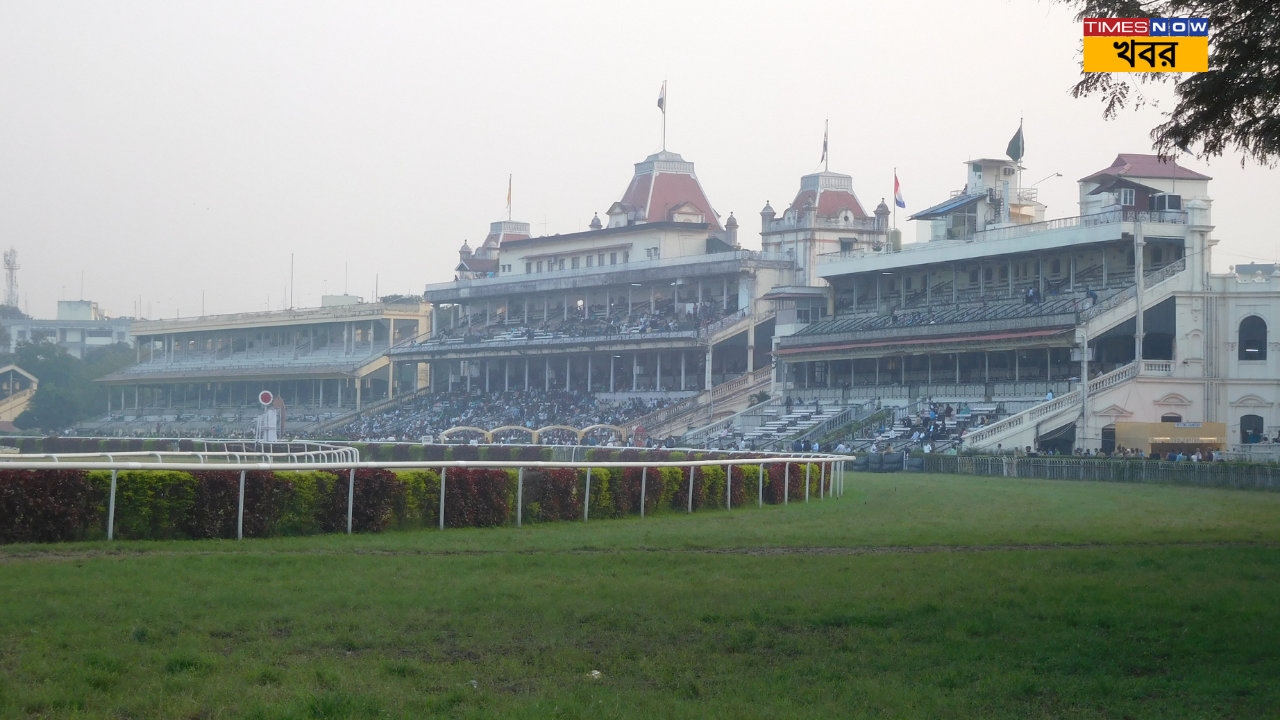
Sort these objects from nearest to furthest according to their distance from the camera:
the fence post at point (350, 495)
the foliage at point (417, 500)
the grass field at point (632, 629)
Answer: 1. the grass field at point (632, 629)
2. the fence post at point (350, 495)
3. the foliage at point (417, 500)

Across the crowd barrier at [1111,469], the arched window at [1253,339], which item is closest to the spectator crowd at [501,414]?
the crowd barrier at [1111,469]

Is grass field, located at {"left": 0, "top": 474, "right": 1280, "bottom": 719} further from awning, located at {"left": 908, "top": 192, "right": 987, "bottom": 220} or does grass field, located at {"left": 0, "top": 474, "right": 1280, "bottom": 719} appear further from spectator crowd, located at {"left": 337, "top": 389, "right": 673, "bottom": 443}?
awning, located at {"left": 908, "top": 192, "right": 987, "bottom": 220}

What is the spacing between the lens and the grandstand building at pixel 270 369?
7775cm

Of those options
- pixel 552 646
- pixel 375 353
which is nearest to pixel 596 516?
pixel 552 646

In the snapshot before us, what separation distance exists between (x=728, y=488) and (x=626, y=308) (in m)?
45.8

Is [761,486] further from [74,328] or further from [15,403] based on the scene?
[74,328]

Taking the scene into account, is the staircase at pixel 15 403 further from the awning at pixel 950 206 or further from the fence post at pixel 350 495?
the fence post at pixel 350 495

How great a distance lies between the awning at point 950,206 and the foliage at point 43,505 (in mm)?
48871

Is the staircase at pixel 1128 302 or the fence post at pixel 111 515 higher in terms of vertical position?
the staircase at pixel 1128 302

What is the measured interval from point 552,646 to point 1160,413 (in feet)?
131

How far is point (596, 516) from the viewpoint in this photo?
19.8m

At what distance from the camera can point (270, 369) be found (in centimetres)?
8088

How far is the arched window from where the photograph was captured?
4531 cm

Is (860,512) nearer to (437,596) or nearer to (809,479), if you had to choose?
(809,479)
